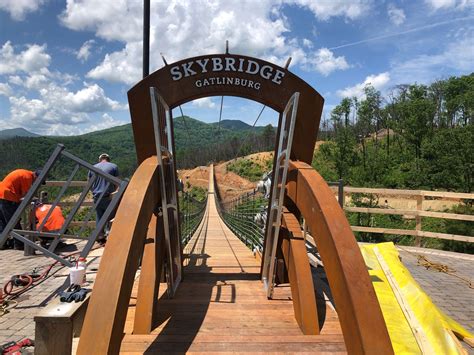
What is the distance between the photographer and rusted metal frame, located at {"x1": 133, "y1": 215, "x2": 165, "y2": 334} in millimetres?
2932

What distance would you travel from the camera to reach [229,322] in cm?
317

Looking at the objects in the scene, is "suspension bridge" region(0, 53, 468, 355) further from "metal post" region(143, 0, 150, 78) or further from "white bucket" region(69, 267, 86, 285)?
"metal post" region(143, 0, 150, 78)

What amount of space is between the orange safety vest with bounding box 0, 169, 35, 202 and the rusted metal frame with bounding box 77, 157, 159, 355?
4906 millimetres

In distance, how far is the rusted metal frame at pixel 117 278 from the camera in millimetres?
1970

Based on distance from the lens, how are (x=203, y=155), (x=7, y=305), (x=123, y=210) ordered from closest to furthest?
(x=123, y=210) < (x=7, y=305) < (x=203, y=155)

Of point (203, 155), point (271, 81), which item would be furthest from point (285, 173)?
point (203, 155)

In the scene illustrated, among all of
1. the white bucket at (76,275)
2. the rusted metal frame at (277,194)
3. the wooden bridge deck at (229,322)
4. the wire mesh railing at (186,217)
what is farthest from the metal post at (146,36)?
the white bucket at (76,275)

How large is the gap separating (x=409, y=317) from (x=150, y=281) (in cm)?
239

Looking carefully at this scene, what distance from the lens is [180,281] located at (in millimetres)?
4250

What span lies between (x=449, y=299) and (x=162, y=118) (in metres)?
4.17

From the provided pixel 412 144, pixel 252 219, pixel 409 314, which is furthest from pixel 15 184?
pixel 412 144

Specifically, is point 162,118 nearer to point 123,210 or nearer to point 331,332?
point 123,210

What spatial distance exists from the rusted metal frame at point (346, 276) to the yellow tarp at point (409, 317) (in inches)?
48.3

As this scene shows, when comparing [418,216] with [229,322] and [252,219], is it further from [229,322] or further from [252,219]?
[229,322]
